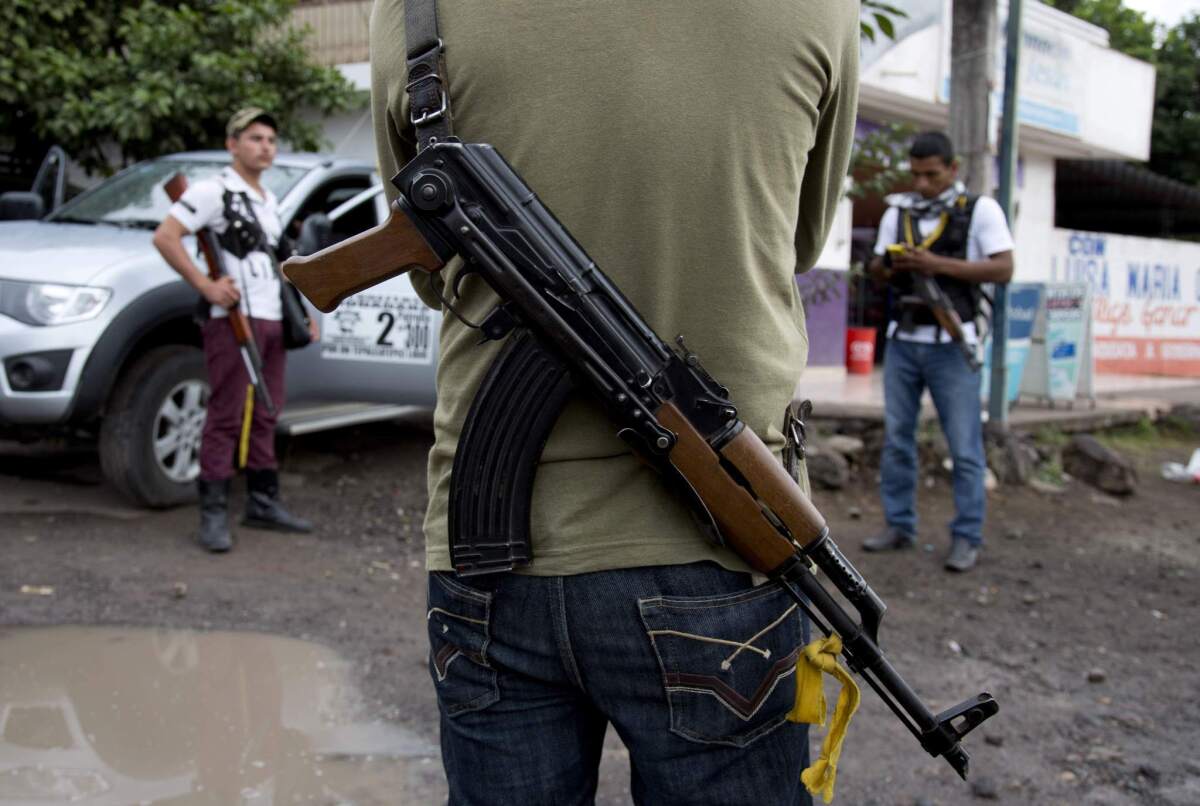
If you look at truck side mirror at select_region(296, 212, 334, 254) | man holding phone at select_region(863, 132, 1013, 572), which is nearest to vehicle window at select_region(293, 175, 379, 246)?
truck side mirror at select_region(296, 212, 334, 254)

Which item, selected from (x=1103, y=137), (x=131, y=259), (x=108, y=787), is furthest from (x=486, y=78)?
(x=1103, y=137)

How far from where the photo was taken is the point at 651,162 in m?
1.43

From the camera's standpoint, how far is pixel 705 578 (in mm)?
1493

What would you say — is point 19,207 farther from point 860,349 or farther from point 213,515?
point 860,349

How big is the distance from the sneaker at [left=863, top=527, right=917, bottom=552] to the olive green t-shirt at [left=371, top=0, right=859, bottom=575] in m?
4.38

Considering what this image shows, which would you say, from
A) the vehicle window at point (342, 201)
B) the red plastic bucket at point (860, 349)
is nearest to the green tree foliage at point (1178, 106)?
the red plastic bucket at point (860, 349)

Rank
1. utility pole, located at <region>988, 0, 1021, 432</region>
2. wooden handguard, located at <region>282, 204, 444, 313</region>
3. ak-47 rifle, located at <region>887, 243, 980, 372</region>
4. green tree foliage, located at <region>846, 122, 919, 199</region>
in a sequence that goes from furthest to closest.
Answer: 1. utility pole, located at <region>988, 0, 1021, 432</region>
2. green tree foliage, located at <region>846, 122, 919, 199</region>
3. ak-47 rifle, located at <region>887, 243, 980, 372</region>
4. wooden handguard, located at <region>282, 204, 444, 313</region>

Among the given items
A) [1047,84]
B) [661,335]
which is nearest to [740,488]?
[661,335]

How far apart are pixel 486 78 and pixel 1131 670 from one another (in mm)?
3853

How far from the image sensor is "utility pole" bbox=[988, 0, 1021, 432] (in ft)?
25.2

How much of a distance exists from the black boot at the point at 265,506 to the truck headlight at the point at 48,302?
1045 millimetres

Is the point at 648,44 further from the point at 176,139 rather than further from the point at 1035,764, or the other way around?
the point at 176,139

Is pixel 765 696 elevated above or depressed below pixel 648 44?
below

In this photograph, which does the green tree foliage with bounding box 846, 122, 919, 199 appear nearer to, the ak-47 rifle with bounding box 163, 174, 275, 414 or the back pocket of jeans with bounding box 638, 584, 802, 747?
the ak-47 rifle with bounding box 163, 174, 275, 414
